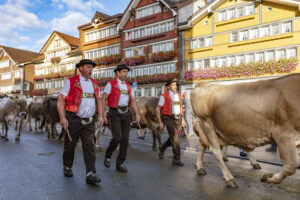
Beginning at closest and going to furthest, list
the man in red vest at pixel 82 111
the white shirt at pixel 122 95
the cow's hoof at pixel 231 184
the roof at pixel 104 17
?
the cow's hoof at pixel 231 184, the man in red vest at pixel 82 111, the white shirt at pixel 122 95, the roof at pixel 104 17

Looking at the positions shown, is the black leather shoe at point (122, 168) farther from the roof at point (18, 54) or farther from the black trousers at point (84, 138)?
the roof at point (18, 54)

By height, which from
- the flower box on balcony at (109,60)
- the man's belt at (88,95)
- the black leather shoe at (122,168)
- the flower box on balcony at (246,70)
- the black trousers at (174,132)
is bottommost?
the black leather shoe at (122,168)

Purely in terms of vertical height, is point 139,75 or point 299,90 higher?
point 139,75

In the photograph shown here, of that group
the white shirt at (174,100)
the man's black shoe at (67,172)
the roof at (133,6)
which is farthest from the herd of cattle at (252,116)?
the roof at (133,6)

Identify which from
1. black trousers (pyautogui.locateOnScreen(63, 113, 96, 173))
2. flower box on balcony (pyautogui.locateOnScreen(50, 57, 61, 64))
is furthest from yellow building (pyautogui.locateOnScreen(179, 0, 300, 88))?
flower box on balcony (pyautogui.locateOnScreen(50, 57, 61, 64))

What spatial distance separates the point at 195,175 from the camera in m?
5.12

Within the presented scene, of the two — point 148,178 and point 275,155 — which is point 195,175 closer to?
point 148,178

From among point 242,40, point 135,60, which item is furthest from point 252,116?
point 135,60

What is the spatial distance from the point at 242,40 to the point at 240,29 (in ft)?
3.44

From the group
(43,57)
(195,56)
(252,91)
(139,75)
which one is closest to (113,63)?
(139,75)

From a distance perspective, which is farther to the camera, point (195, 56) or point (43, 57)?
point (43, 57)

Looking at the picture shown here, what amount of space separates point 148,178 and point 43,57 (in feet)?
157

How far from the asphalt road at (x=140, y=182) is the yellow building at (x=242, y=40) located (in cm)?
1776

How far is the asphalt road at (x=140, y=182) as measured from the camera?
392cm
